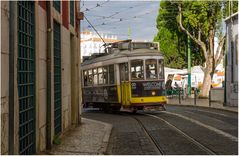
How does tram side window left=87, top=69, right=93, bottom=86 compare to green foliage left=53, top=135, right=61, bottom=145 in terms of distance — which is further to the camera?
tram side window left=87, top=69, right=93, bottom=86

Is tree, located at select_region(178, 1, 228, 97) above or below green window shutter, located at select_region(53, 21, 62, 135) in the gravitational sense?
above

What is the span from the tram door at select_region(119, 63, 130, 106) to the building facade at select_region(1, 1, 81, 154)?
24.7ft

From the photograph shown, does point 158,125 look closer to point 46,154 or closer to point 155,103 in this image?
point 155,103

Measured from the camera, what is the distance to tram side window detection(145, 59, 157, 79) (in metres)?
23.2

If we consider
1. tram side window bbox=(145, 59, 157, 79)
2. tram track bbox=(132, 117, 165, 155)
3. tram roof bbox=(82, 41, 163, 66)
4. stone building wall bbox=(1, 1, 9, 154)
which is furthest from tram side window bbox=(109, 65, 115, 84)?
stone building wall bbox=(1, 1, 9, 154)

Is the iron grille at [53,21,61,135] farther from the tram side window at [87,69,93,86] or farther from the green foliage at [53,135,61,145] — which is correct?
the tram side window at [87,69,93,86]

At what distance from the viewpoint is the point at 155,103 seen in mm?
23562

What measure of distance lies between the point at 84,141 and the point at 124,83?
9914 mm

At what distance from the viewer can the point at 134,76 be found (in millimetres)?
23188

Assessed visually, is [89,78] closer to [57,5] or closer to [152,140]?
[152,140]

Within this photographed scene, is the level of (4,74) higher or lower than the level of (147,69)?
lower

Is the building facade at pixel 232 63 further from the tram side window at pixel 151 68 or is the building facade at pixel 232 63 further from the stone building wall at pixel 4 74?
the stone building wall at pixel 4 74

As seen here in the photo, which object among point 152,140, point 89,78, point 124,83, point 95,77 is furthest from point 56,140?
point 89,78

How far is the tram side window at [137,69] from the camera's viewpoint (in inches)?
911
